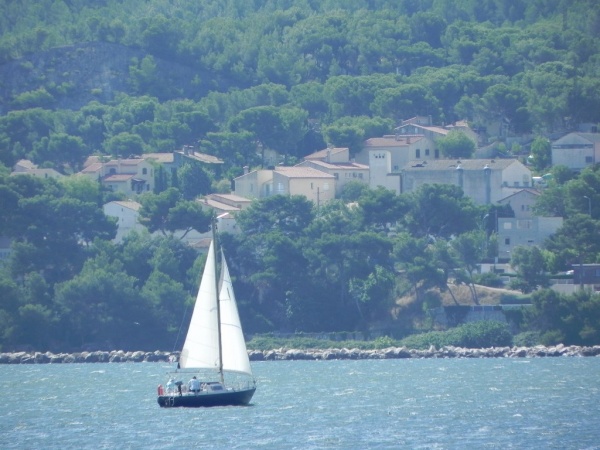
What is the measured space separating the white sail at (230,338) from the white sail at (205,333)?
0.98 ft

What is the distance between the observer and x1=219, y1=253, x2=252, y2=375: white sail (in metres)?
53.0

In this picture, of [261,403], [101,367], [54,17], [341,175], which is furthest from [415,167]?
[54,17]

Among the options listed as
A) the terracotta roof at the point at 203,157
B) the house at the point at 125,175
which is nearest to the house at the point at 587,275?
the house at the point at 125,175

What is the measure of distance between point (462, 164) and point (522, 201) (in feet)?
17.2

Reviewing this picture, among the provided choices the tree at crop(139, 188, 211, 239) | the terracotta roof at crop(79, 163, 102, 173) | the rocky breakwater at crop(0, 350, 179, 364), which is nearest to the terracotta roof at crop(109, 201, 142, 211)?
the tree at crop(139, 188, 211, 239)

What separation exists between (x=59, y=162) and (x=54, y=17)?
4722 centimetres

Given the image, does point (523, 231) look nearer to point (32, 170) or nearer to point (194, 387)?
point (32, 170)

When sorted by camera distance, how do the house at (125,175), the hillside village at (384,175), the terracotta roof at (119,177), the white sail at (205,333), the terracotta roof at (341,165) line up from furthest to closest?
the terracotta roof at (119,177)
the house at (125,175)
the terracotta roof at (341,165)
the hillside village at (384,175)
the white sail at (205,333)

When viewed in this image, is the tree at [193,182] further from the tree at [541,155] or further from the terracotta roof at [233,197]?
the tree at [541,155]

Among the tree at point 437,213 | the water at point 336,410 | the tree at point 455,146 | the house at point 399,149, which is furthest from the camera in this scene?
the tree at point 455,146

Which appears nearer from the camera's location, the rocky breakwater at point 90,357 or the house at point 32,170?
the rocky breakwater at point 90,357

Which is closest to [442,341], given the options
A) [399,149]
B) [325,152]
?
[399,149]

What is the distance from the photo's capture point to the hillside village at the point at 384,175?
96.2 meters

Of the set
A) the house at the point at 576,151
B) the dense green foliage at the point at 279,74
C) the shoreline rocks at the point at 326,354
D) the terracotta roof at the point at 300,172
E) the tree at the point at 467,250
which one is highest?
the dense green foliage at the point at 279,74
